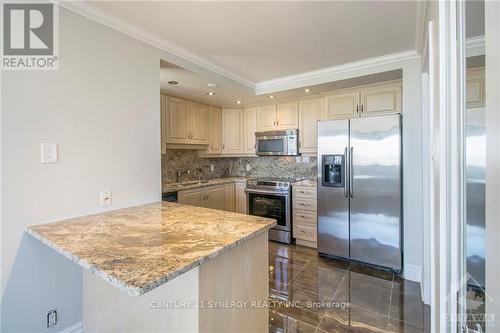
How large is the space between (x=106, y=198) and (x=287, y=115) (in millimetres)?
3051

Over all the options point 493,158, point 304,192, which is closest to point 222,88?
point 304,192

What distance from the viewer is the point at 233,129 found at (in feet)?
15.2

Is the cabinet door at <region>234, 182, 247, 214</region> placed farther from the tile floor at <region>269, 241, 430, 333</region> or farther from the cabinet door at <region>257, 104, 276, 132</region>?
the tile floor at <region>269, 241, 430, 333</region>

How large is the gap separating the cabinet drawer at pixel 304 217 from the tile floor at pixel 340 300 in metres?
0.61

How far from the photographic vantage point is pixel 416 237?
260 centimetres

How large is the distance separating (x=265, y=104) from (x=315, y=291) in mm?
3037

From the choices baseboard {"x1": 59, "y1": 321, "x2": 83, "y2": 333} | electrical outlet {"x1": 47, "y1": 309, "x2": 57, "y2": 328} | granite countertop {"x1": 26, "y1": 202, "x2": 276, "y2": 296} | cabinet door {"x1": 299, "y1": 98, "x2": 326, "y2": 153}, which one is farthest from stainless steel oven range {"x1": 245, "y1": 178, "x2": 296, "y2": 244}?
electrical outlet {"x1": 47, "y1": 309, "x2": 57, "y2": 328}

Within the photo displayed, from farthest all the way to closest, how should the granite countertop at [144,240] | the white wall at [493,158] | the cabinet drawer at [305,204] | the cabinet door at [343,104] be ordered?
1. the cabinet drawer at [305,204]
2. the cabinet door at [343,104]
3. the granite countertop at [144,240]
4. the white wall at [493,158]

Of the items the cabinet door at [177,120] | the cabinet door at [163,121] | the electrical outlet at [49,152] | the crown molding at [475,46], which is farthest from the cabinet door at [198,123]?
the crown molding at [475,46]

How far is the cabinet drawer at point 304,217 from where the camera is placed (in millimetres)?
3557

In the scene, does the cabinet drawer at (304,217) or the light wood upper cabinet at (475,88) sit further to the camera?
the cabinet drawer at (304,217)

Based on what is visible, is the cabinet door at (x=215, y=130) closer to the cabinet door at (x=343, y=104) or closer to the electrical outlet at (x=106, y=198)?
the cabinet door at (x=343, y=104)

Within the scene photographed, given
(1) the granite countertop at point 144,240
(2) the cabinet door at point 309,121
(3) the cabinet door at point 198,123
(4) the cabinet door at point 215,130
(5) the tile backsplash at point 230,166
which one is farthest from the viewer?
(4) the cabinet door at point 215,130

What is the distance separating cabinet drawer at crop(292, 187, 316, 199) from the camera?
355 centimetres
